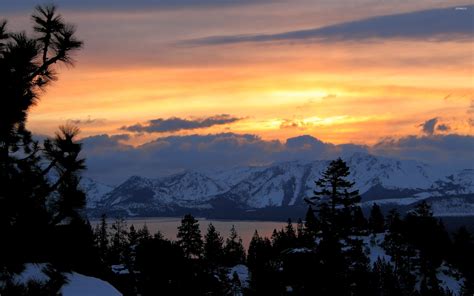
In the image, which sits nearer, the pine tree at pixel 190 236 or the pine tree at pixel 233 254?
the pine tree at pixel 190 236

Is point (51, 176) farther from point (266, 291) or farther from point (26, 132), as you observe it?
point (266, 291)

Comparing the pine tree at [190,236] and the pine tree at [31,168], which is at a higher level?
the pine tree at [31,168]

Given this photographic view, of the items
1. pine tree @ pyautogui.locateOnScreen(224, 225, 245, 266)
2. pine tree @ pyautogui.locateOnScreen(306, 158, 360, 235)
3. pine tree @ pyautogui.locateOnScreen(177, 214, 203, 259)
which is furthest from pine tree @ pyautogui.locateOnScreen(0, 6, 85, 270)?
pine tree @ pyautogui.locateOnScreen(224, 225, 245, 266)

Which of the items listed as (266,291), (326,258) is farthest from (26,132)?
(266,291)

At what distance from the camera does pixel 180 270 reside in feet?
161

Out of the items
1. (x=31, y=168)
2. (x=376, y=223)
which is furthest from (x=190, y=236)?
(x=31, y=168)

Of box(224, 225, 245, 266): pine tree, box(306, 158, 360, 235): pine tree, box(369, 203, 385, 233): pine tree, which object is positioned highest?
box(306, 158, 360, 235): pine tree

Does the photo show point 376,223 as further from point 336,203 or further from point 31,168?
point 31,168

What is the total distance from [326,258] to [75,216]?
2720cm

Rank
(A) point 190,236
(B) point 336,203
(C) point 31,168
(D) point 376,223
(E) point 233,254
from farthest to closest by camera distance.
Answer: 1. (E) point 233,254
2. (D) point 376,223
3. (A) point 190,236
4. (B) point 336,203
5. (C) point 31,168

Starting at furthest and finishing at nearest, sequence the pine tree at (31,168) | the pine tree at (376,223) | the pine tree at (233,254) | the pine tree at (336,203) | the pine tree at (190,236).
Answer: the pine tree at (233,254) < the pine tree at (376,223) < the pine tree at (190,236) < the pine tree at (336,203) < the pine tree at (31,168)

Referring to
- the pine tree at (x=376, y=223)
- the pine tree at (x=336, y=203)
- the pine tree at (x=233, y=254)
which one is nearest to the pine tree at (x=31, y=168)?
the pine tree at (x=336, y=203)

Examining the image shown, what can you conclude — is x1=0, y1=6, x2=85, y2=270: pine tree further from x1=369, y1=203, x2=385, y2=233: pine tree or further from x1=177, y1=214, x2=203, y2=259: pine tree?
x1=369, y1=203, x2=385, y2=233: pine tree

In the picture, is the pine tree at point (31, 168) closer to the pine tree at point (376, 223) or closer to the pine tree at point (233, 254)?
the pine tree at point (376, 223)
